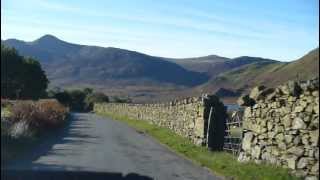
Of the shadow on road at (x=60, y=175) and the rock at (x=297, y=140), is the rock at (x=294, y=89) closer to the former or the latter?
the rock at (x=297, y=140)

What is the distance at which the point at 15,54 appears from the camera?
55000 millimetres

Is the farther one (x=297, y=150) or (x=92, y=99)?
(x=92, y=99)

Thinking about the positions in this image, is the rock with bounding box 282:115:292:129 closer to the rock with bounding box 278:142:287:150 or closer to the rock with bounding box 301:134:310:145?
the rock with bounding box 278:142:287:150

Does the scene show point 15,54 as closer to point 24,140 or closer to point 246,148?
point 24,140

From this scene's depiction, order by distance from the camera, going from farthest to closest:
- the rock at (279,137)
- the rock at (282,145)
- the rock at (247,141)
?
the rock at (247,141), the rock at (279,137), the rock at (282,145)

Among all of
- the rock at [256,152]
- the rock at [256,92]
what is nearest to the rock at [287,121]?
the rock at [256,152]

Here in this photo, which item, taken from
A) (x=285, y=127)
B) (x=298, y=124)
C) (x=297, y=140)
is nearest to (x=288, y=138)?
(x=285, y=127)

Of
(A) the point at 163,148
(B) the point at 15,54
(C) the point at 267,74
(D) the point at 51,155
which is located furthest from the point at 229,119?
(C) the point at 267,74

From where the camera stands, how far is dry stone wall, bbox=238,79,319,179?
46.3 ft

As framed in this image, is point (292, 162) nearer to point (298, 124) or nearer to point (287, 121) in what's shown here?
point (298, 124)

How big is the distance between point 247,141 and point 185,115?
35.2 ft

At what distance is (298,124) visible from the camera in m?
14.8

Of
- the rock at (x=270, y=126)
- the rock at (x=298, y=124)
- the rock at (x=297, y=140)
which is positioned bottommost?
the rock at (x=297, y=140)

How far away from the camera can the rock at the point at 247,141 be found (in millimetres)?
18188
